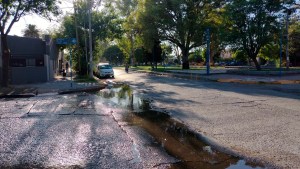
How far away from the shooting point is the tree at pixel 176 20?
48.2 metres

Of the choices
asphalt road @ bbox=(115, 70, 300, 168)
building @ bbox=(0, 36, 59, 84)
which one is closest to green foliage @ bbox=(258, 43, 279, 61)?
building @ bbox=(0, 36, 59, 84)

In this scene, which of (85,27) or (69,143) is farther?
(85,27)

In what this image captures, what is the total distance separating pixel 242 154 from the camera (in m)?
6.64

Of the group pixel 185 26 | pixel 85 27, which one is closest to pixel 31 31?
pixel 85 27

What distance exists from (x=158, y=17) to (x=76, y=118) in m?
38.9

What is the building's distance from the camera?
28.7 metres

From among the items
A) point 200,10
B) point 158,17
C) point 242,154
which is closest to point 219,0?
point 200,10

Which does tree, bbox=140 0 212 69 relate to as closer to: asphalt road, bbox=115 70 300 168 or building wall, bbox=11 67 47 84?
building wall, bbox=11 67 47 84

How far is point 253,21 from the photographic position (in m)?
35.7

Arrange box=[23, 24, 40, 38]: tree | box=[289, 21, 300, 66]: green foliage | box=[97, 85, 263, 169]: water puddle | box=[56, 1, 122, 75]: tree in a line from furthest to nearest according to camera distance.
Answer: box=[23, 24, 40, 38]: tree, box=[289, 21, 300, 66]: green foliage, box=[56, 1, 122, 75]: tree, box=[97, 85, 263, 169]: water puddle

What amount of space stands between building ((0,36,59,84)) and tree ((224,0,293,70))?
17.9 meters

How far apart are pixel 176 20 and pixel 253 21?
51.0ft

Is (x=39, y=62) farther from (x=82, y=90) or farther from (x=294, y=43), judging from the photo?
(x=294, y=43)

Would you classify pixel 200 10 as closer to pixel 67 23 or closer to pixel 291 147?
pixel 67 23
